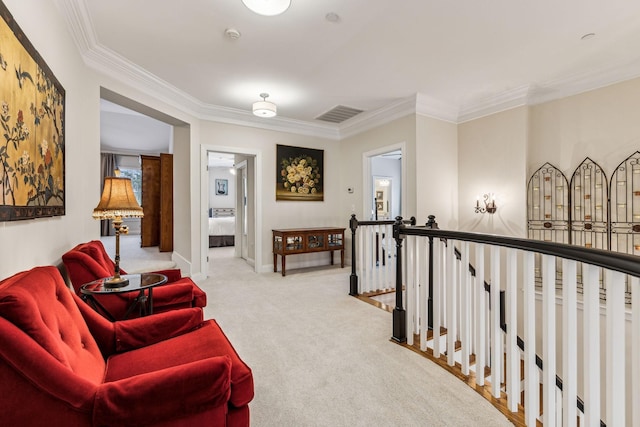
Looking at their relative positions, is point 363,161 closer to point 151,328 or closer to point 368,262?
point 368,262

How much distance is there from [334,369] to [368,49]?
2.99m

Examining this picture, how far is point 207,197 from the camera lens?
4.70 metres

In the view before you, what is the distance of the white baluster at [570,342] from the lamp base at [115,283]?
2529mm

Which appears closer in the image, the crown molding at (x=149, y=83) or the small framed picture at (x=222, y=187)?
the crown molding at (x=149, y=83)

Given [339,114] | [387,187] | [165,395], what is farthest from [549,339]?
[387,187]

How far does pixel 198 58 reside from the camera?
3225mm

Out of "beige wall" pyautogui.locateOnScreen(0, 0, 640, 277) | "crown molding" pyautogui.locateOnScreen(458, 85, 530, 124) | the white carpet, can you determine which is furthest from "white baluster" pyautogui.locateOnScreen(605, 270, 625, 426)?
"crown molding" pyautogui.locateOnScreen(458, 85, 530, 124)

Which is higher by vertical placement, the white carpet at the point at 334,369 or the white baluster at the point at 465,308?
the white baluster at the point at 465,308

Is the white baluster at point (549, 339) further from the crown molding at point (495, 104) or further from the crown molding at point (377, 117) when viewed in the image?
the crown molding at point (495, 104)

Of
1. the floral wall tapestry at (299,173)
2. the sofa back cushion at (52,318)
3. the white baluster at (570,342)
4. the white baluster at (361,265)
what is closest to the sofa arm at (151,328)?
the sofa back cushion at (52,318)

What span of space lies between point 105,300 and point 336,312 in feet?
6.93

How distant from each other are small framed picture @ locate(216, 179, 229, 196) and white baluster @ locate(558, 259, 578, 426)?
1107 centimetres

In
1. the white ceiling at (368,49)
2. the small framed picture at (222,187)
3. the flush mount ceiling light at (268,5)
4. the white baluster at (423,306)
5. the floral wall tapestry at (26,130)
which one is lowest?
the white baluster at (423,306)

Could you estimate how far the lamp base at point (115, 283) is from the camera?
2.00m
